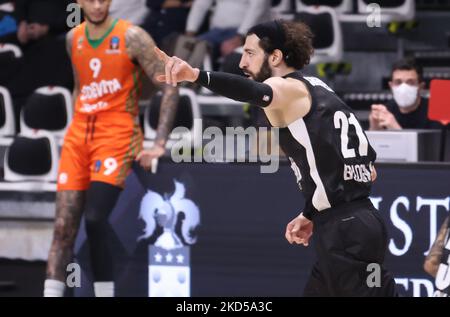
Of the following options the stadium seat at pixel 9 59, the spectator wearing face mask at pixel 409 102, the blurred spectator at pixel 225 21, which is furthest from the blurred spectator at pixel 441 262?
the stadium seat at pixel 9 59

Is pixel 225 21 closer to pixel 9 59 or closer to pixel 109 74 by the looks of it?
pixel 9 59

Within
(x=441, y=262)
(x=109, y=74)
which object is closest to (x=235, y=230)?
(x=109, y=74)

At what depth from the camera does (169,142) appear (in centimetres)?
984

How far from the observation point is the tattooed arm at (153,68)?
8.67 meters

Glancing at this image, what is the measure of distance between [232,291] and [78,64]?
1998 millimetres

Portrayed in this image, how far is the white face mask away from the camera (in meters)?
9.21

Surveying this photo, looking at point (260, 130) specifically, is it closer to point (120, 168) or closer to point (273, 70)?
point (120, 168)

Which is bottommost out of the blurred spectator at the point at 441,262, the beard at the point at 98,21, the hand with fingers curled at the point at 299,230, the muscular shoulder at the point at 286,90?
the blurred spectator at the point at 441,262

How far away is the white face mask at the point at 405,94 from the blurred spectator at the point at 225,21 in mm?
1965

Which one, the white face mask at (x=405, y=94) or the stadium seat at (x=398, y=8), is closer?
the white face mask at (x=405, y=94)

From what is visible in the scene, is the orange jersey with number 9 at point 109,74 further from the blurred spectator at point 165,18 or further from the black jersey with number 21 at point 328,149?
the black jersey with number 21 at point 328,149

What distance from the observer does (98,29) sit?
8.85 meters

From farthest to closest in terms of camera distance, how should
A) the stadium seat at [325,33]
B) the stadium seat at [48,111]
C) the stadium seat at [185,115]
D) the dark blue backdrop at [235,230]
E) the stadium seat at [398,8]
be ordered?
the stadium seat at [398,8], the stadium seat at [325,33], the stadium seat at [48,111], the stadium seat at [185,115], the dark blue backdrop at [235,230]

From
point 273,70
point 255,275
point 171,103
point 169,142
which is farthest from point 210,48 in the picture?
point 273,70
